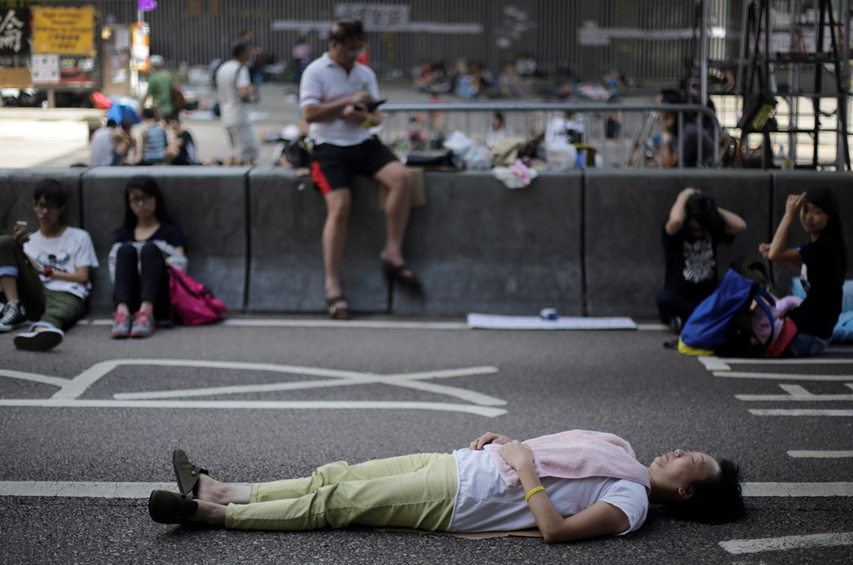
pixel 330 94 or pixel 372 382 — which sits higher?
pixel 330 94

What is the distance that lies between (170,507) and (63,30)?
380 inches

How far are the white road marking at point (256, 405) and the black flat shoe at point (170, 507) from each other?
1.88m

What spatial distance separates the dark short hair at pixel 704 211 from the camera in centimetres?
774

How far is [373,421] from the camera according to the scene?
577 cm

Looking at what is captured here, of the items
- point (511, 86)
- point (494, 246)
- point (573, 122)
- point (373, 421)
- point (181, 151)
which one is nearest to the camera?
point (373, 421)

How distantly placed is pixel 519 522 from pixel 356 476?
0.74m

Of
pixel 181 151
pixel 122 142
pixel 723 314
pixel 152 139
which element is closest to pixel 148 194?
pixel 122 142

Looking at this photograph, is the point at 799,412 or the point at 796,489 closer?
the point at 796,489

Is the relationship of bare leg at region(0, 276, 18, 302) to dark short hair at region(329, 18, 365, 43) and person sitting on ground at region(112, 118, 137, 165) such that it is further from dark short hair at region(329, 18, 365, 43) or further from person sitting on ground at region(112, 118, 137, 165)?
person sitting on ground at region(112, 118, 137, 165)

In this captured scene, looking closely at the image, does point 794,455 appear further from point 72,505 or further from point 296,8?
point 296,8

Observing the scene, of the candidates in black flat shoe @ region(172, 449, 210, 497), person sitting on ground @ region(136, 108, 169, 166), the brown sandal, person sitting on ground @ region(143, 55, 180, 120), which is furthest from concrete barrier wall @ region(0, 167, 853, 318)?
person sitting on ground @ region(143, 55, 180, 120)

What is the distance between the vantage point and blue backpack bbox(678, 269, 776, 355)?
7215 mm

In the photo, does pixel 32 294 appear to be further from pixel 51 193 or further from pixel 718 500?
pixel 718 500

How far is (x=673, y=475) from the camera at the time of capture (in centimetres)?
428
